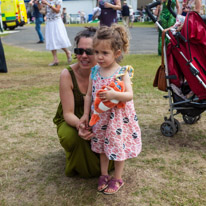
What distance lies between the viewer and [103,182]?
2.36 m

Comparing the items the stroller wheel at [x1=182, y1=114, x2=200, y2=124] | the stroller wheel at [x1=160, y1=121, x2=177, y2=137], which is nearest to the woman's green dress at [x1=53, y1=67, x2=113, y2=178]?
the stroller wheel at [x1=160, y1=121, x2=177, y2=137]

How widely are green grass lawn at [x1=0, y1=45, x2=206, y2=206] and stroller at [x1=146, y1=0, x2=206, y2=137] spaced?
39 centimetres

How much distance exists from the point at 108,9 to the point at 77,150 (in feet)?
15.2

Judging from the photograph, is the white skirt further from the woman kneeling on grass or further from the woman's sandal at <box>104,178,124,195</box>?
the woman's sandal at <box>104,178,124,195</box>

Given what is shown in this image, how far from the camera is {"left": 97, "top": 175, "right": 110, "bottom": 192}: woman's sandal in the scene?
233cm

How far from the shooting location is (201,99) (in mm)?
3023

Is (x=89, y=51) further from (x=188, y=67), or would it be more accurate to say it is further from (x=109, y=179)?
(x=188, y=67)

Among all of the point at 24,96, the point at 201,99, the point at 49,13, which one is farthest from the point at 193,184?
the point at 49,13

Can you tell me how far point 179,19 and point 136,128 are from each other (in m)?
1.45

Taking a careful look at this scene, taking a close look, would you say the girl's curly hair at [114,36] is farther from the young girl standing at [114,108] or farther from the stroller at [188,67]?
the stroller at [188,67]

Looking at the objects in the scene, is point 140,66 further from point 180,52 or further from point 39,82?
point 180,52

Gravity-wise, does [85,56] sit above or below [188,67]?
above

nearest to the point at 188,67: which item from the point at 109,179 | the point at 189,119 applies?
the point at 189,119

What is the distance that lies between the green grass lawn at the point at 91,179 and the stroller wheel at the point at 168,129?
0.19 feet
